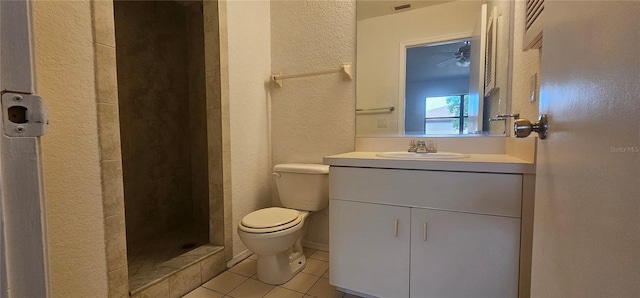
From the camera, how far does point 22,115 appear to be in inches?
12.3

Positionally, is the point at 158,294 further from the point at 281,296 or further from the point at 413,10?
the point at 413,10

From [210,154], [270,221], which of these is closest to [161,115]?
[210,154]

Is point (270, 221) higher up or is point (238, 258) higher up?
point (270, 221)

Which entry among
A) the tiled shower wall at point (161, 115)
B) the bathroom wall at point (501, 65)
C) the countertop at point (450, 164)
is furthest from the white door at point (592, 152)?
the tiled shower wall at point (161, 115)

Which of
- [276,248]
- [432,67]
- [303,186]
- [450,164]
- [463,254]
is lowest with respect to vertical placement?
[276,248]

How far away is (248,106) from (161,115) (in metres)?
1.03

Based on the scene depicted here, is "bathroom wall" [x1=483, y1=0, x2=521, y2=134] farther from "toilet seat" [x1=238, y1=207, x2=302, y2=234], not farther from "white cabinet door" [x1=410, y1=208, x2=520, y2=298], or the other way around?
"toilet seat" [x1=238, y1=207, x2=302, y2=234]

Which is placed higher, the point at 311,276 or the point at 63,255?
the point at 63,255

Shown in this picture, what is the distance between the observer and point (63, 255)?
1062 millimetres

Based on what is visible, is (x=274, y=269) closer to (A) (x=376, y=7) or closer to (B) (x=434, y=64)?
(B) (x=434, y=64)

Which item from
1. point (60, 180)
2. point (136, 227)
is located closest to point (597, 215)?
point (60, 180)

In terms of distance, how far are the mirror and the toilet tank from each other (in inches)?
17.0

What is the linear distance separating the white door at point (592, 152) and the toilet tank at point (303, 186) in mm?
1306

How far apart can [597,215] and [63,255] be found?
1.61 m
